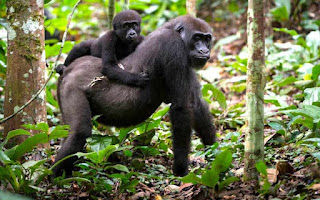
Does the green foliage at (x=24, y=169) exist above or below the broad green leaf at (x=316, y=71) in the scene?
below

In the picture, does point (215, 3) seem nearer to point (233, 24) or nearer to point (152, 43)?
point (233, 24)

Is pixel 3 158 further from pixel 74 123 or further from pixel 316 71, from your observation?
pixel 316 71

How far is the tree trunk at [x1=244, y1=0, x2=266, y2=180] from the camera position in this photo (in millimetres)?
3879

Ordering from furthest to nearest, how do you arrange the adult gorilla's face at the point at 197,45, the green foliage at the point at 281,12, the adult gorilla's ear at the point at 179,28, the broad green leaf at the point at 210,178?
the green foliage at the point at 281,12 < the adult gorilla's ear at the point at 179,28 < the adult gorilla's face at the point at 197,45 < the broad green leaf at the point at 210,178

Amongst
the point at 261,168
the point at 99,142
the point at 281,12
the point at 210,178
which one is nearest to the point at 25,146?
the point at 99,142

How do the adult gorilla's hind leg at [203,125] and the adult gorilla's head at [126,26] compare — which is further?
the adult gorilla's hind leg at [203,125]

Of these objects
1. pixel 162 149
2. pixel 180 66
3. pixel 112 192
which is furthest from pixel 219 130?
pixel 112 192

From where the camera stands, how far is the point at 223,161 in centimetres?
421

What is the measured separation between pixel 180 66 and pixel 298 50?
4409 millimetres

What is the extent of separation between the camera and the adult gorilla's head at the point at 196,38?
5461 mm

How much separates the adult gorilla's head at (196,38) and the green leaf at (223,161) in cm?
164

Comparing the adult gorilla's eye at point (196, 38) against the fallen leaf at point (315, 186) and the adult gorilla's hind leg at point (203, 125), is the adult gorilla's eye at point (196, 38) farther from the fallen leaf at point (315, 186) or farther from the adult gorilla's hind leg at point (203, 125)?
the fallen leaf at point (315, 186)

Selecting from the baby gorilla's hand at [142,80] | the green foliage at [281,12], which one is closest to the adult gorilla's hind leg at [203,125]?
the baby gorilla's hand at [142,80]

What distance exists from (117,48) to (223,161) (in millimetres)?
2618
